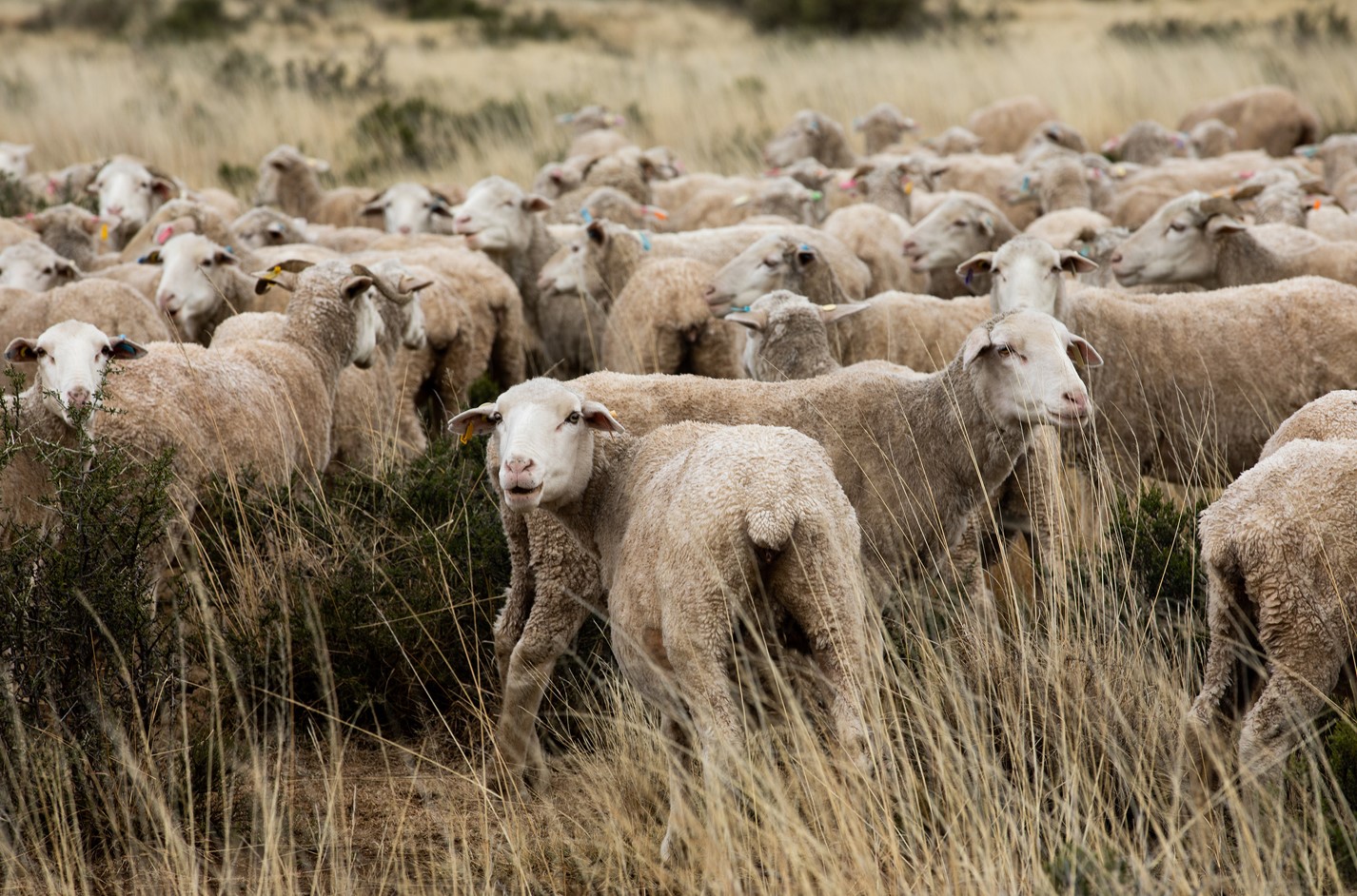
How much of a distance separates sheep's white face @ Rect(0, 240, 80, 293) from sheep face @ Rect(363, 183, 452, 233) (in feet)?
10.4

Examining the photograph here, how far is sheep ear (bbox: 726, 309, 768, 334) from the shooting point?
6309mm

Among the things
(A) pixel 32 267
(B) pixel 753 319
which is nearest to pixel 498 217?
(A) pixel 32 267

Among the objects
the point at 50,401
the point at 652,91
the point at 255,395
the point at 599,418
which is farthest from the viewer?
the point at 652,91

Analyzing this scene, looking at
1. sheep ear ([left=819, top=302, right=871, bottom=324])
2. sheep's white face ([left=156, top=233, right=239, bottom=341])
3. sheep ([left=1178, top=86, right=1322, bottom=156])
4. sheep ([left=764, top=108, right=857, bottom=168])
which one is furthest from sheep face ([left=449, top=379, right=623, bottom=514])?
sheep ([left=1178, top=86, right=1322, bottom=156])

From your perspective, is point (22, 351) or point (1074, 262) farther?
point (1074, 262)


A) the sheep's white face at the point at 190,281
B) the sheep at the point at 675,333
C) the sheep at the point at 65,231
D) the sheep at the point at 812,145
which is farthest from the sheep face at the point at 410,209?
the sheep at the point at 812,145

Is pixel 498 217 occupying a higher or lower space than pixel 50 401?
lower

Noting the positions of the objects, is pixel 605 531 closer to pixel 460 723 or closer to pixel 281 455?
pixel 460 723

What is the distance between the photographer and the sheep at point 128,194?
11.2m

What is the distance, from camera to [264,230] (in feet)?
34.2

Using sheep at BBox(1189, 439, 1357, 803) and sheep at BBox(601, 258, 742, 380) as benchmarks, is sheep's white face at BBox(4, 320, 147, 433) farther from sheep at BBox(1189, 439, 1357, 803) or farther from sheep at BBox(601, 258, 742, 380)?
sheep at BBox(1189, 439, 1357, 803)

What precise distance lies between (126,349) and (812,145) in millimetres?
11585

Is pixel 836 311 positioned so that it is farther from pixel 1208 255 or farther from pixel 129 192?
pixel 129 192

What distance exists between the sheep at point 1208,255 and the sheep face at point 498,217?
164 inches
